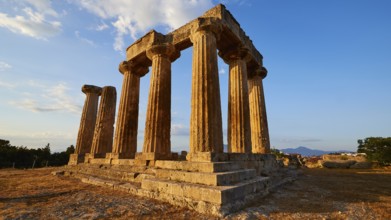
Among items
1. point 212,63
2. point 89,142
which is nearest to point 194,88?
point 212,63

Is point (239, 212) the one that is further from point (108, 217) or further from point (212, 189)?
point (108, 217)

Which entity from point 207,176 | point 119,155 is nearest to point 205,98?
point 207,176

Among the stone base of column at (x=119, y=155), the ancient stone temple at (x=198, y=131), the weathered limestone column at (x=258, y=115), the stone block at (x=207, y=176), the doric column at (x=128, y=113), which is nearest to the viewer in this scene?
the stone block at (x=207, y=176)

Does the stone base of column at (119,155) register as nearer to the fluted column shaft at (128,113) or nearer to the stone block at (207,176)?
the fluted column shaft at (128,113)

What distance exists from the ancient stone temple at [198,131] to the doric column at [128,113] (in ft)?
0.19

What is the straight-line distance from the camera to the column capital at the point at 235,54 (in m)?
11.3

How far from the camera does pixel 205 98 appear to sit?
27.7ft

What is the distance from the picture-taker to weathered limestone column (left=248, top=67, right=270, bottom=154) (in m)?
12.9

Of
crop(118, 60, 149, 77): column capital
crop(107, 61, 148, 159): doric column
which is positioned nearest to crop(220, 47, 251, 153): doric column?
crop(118, 60, 149, 77): column capital

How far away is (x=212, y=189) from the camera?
474 centimetres

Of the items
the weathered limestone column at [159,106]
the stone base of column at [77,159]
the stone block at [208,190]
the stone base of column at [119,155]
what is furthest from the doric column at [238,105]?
the stone base of column at [77,159]

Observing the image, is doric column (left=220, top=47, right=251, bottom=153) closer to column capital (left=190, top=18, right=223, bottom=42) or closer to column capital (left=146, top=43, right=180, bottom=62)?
column capital (left=190, top=18, right=223, bottom=42)

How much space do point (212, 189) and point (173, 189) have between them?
1340 millimetres

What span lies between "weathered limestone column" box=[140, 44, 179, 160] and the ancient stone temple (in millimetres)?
53
